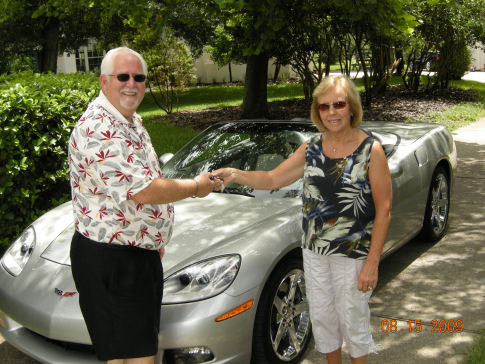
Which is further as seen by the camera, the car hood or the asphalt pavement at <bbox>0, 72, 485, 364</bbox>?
the asphalt pavement at <bbox>0, 72, 485, 364</bbox>

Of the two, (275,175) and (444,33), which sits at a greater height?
(444,33)

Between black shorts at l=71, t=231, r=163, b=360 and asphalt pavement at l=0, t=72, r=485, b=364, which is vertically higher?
black shorts at l=71, t=231, r=163, b=360

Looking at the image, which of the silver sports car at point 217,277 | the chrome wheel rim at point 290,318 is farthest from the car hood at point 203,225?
the chrome wheel rim at point 290,318

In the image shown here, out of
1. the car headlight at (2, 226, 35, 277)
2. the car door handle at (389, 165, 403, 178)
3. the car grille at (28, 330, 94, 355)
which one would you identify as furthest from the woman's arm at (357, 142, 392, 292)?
the car headlight at (2, 226, 35, 277)

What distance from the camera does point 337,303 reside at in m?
2.62

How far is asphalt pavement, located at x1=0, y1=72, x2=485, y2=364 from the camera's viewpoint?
326 centimetres

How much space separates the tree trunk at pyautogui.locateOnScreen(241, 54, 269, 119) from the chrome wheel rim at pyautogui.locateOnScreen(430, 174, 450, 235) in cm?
736

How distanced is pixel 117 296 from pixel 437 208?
3619 millimetres

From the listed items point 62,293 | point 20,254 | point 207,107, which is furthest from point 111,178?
point 207,107

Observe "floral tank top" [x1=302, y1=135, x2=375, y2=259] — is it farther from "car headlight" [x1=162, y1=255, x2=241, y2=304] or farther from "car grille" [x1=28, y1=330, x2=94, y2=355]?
"car grille" [x1=28, y1=330, x2=94, y2=355]

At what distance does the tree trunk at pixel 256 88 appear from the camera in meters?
12.2

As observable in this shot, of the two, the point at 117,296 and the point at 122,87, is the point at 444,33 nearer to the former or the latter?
the point at 122,87

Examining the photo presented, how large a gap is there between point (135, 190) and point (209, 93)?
20.1 metres

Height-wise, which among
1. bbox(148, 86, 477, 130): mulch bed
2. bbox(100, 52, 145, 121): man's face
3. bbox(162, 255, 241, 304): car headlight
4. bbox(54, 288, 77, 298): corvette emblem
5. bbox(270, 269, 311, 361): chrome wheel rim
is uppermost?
bbox(100, 52, 145, 121): man's face
